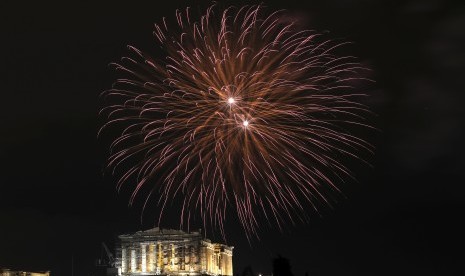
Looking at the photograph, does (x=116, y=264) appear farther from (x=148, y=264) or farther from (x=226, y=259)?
(x=226, y=259)

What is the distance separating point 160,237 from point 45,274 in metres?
22.9

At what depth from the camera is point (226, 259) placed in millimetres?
125438

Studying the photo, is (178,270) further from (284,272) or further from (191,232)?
(284,272)

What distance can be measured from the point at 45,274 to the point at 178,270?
24.6 m

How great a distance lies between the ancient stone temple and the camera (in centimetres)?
11412

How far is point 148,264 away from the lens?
11438 centimetres

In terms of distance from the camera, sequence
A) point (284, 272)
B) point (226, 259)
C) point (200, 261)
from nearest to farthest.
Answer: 1. point (284, 272)
2. point (200, 261)
3. point (226, 259)

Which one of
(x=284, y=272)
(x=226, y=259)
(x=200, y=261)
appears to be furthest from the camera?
(x=226, y=259)

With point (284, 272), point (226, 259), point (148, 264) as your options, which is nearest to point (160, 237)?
→ point (148, 264)

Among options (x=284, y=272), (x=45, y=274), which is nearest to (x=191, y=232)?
(x=45, y=274)

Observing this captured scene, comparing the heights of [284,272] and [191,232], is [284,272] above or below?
below

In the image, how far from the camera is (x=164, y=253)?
115m

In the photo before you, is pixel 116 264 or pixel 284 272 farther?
pixel 116 264

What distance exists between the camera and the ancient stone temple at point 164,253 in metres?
114
